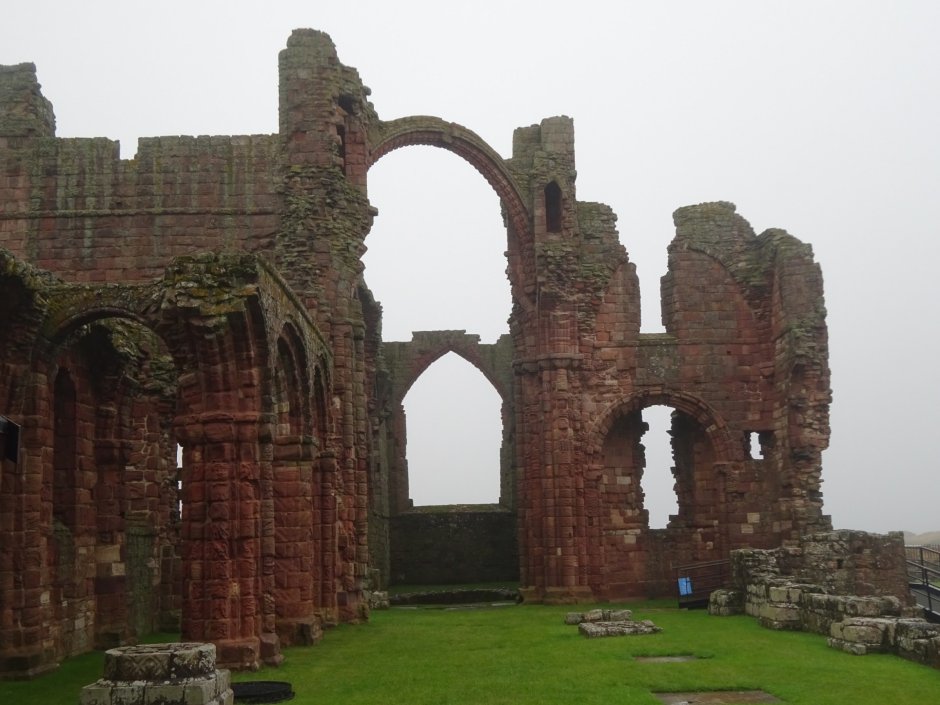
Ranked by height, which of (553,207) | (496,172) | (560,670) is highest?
(496,172)

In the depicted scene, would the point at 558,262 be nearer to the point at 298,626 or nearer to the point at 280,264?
the point at 280,264

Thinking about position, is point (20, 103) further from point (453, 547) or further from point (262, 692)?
point (453, 547)

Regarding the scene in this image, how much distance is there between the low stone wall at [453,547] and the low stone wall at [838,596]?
11.8 metres

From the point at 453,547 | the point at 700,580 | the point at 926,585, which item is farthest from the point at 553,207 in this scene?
the point at 453,547

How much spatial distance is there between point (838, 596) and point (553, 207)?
11808 mm

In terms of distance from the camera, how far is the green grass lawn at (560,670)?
9.70 meters

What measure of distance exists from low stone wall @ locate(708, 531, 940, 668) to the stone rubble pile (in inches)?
77.3

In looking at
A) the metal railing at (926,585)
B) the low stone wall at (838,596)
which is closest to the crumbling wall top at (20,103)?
the low stone wall at (838,596)

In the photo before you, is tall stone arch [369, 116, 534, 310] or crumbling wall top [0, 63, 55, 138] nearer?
crumbling wall top [0, 63, 55, 138]

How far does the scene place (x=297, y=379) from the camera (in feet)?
49.4

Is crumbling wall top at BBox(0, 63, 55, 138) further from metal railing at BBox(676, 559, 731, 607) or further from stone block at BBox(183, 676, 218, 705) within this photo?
stone block at BBox(183, 676, 218, 705)

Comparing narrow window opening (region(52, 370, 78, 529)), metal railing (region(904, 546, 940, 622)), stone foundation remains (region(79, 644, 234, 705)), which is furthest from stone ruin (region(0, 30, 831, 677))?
stone foundation remains (region(79, 644, 234, 705))

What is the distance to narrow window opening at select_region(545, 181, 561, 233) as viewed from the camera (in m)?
23.5

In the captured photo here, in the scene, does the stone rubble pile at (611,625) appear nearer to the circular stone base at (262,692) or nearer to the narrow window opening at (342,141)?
the circular stone base at (262,692)
